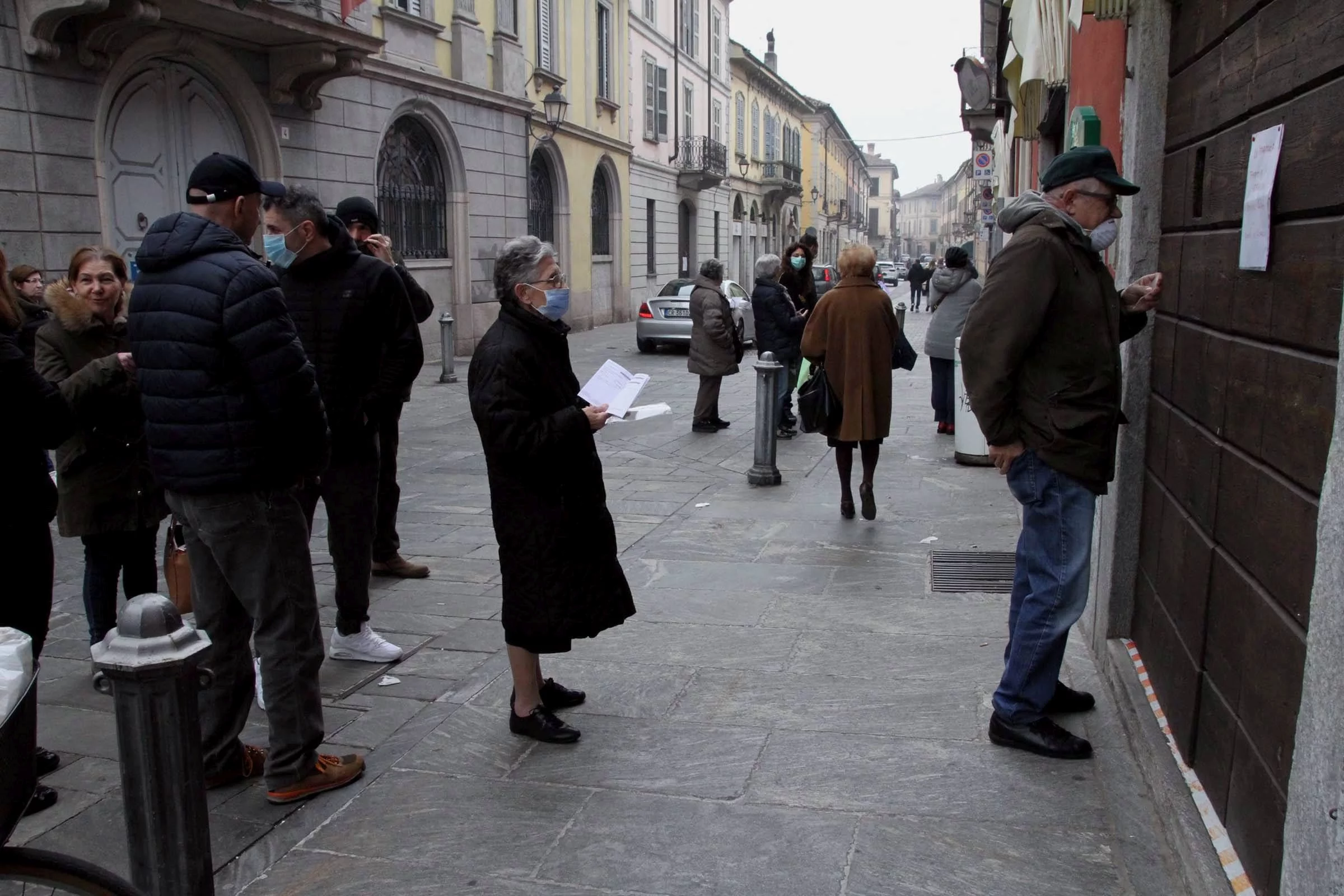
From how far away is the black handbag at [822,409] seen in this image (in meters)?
7.24

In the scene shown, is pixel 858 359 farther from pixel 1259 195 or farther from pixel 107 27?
pixel 107 27

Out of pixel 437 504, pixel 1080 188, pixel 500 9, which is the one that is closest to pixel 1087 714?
pixel 1080 188

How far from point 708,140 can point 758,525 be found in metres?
29.0

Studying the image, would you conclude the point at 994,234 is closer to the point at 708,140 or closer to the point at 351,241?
the point at 351,241

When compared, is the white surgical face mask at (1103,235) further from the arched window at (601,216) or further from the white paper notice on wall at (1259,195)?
the arched window at (601,216)

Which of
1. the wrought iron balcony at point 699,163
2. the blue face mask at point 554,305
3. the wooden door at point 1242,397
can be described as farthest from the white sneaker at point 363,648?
the wrought iron balcony at point 699,163

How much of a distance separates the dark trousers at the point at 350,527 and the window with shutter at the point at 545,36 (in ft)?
63.6

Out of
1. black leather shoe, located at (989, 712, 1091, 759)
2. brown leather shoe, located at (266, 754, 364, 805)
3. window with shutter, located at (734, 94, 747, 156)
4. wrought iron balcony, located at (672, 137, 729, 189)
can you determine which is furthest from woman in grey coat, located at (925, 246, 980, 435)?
window with shutter, located at (734, 94, 747, 156)

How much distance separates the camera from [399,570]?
6.02m

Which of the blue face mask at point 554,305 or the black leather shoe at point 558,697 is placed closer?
the blue face mask at point 554,305

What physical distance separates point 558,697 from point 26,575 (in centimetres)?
182

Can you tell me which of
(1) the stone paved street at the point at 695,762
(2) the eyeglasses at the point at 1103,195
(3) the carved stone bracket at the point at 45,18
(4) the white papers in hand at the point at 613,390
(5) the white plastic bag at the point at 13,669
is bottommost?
(1) the stone paved street at the point at 695,762

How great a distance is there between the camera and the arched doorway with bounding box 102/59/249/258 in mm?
11914

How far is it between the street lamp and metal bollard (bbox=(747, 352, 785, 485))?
14.4 meters
